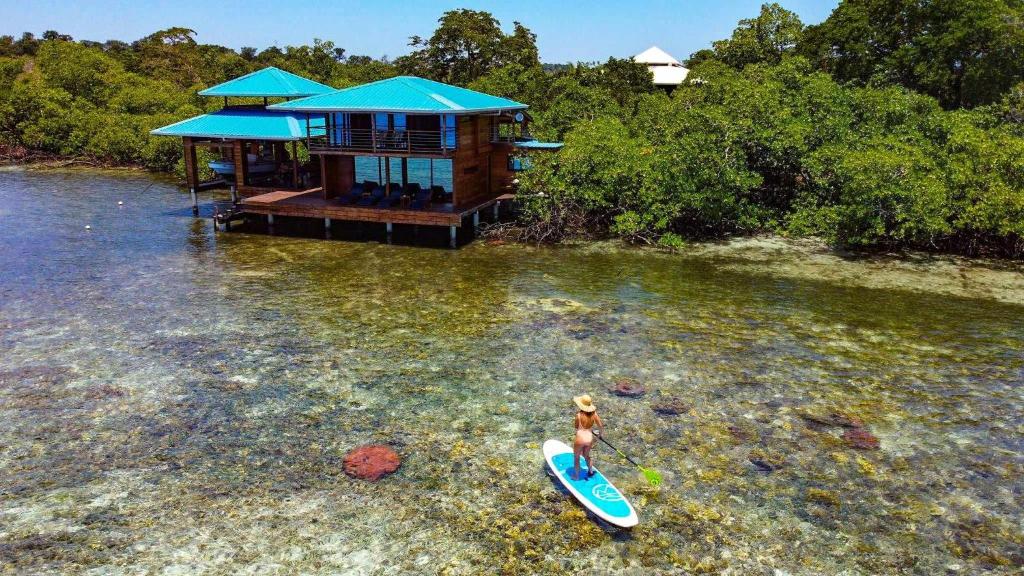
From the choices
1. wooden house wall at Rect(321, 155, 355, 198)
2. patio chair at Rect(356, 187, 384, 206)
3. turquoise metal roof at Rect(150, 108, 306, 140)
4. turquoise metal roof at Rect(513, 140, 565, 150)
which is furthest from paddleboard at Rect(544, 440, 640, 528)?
turquoise metal roof at Rect(150, 108, 306, 140)

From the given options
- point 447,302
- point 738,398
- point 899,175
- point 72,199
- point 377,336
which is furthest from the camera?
point 72,199

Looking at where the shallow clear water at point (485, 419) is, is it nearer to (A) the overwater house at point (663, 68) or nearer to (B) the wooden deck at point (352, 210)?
(B) the wooden deck at point (352, 210)

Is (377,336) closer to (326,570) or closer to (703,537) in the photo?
(326,570)

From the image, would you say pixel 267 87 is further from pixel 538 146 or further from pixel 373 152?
pixel 538 146

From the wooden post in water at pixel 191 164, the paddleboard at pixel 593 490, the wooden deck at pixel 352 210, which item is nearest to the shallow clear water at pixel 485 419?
the paddleboard at pixel 593 490

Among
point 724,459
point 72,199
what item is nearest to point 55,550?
point 724,459
